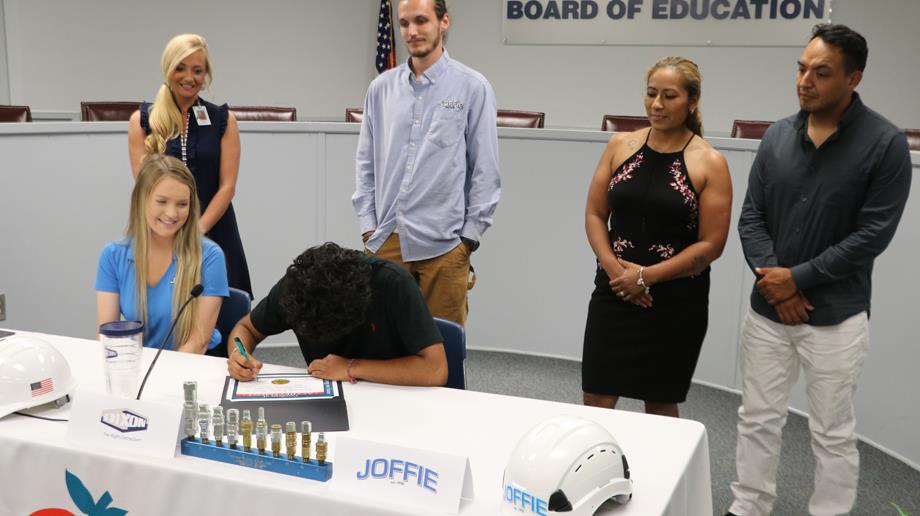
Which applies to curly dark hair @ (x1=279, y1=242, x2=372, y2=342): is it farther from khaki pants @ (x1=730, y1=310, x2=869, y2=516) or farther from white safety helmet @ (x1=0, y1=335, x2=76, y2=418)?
khaki pants @ (x1=730, y1=310, x2=869, y2=516)

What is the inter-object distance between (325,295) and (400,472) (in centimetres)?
53

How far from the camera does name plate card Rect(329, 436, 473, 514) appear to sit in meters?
1.41

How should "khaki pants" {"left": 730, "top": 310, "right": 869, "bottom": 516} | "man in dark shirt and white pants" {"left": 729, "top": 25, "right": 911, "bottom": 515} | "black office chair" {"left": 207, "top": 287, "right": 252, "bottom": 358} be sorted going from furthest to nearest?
"black office chair" {"left": 207, "top": 287, "right": 252, "bottom": 358} → "khaki pants" {"left": 730, "top": 310, "right": 869, "bottom": 516} → "man in dark shirt and white pants" {"left": 729, "top": 25, "right": 911, "bottom": 515}

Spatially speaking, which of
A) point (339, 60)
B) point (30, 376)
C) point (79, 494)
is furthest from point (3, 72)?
point (79, 494)

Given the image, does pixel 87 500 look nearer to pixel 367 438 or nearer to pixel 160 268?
pixel 367 438

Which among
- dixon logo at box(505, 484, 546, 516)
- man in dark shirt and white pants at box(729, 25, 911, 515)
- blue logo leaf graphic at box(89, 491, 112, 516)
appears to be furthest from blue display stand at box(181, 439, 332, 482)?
man in dark shirt and white pants at box(729, 25, 911, 515)

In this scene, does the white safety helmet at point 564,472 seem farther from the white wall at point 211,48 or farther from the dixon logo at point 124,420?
the white wall at point 211,48

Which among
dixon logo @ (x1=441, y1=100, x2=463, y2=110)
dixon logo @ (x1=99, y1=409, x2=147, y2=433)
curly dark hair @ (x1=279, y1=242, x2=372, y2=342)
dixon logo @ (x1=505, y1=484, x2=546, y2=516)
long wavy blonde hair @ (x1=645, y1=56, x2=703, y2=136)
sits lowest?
dixon logo @ (x1=505, y1=484, x2=546, y2=516)

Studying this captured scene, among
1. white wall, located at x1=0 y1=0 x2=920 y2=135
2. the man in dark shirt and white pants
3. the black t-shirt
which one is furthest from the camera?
white wall, located at x1=0 y1=0 x2=920 y2=135

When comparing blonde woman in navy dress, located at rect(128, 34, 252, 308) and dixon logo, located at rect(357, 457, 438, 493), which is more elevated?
blonde woman in navy dress, located at rect(128, 34, 252, 308)

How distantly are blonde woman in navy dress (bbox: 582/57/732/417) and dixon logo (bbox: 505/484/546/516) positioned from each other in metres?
1.25

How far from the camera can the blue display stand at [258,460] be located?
A: 1530mm

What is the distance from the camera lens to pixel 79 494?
5.45 feet

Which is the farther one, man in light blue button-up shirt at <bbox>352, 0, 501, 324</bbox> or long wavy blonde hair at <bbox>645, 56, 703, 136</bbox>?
man in light blue button-up shirt at <bbox>352, 0, 501, 324</bbox>
